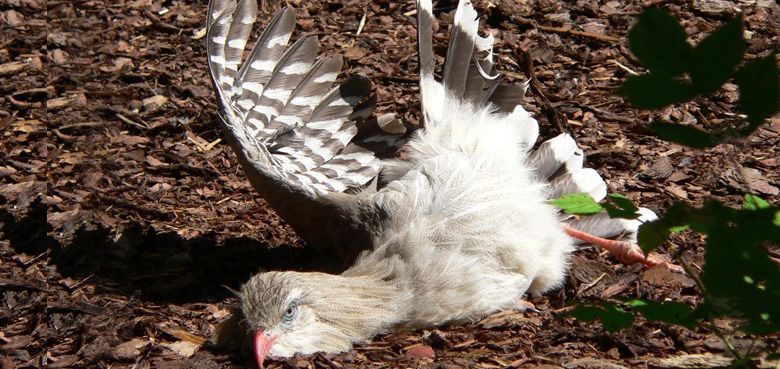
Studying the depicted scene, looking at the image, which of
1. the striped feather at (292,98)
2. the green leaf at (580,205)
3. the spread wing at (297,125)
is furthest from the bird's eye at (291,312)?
the green leaf at (580,205)

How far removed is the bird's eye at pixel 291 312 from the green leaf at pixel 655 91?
2175 millimetres

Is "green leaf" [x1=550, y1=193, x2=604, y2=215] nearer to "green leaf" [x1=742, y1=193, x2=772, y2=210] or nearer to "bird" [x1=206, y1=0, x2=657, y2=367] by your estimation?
"green leaf" [x1=742, y1=193, x2=772, y2=210]

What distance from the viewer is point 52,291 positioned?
403 centimetres

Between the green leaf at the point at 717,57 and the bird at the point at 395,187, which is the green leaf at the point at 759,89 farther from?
the bird at the point at 395,187

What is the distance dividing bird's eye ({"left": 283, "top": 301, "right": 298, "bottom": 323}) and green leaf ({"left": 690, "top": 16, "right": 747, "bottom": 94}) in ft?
7.34

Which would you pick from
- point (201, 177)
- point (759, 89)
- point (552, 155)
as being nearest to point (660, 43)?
point (759, 89)

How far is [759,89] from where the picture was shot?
1.75 meters

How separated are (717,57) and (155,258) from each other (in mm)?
3190

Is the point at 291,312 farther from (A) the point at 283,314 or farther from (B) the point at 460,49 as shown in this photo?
(B) the point at 460,49

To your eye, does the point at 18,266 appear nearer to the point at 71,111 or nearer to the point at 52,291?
the point at 52,291

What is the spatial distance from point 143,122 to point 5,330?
1713 millimetres

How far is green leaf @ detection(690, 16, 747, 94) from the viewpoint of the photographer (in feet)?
5.48

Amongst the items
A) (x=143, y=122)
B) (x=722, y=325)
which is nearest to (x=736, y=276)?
(x=722, y=325)

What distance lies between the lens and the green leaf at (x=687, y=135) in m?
1.81
